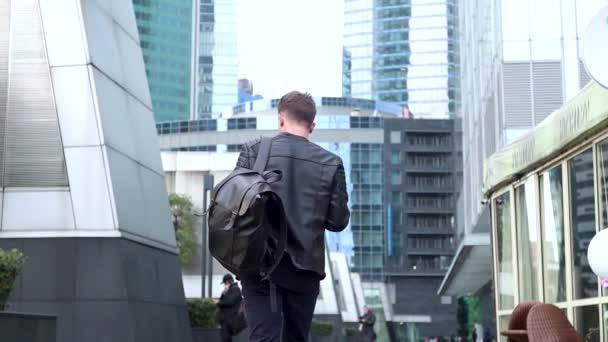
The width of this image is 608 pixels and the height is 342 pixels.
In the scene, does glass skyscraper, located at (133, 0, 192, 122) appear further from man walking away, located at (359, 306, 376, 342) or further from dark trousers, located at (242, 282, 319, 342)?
dark trousers, located at (242, 282, 319, 342)

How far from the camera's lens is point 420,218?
143625 millimetres

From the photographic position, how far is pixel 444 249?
466 ft

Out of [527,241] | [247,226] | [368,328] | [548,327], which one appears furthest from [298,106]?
[368,328]

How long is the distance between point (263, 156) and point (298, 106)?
11.8 inches

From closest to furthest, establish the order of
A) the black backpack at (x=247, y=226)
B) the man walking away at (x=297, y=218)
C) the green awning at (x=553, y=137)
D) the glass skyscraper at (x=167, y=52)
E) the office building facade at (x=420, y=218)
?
the black backpack at (x=247, y=226), the man walking away at (x=297, y=218), the green awning at (x=553, y=137), the office building facade at (x=420, y=218), the glass skyscraper at (x=167, y=52)

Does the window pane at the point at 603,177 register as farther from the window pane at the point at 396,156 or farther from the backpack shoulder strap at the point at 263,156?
the window pane at the point at 396,156

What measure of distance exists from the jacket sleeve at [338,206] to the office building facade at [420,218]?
444 ft

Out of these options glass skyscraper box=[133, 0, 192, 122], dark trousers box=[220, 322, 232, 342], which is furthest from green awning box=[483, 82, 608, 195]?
glass skyscraper box=[133, 0, 192, 122]

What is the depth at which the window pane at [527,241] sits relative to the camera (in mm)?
9977

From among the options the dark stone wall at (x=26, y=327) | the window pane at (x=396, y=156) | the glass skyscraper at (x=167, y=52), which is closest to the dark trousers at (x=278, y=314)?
the dark stone wall at (x=26, y=327)

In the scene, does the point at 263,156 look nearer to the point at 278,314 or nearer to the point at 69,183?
the point at 278,314

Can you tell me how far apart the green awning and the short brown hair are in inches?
114

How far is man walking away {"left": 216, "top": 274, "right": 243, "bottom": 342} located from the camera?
15.2m

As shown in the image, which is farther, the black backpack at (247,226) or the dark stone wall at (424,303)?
the dark stone wall at (424,303)
